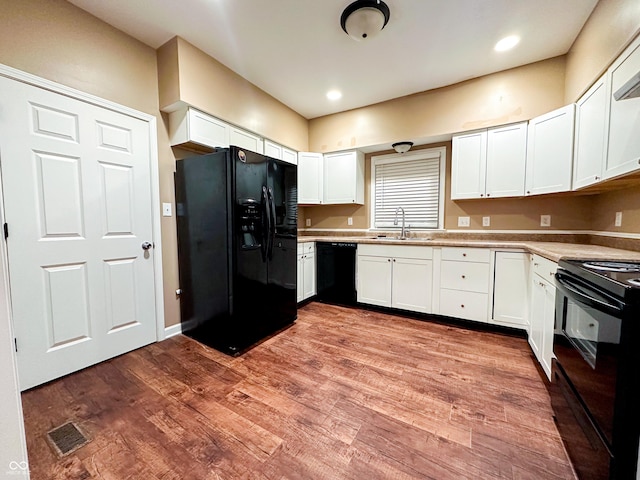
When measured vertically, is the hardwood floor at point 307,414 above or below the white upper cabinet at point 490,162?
below

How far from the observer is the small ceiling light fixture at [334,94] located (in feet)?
10.6

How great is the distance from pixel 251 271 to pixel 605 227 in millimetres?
3183

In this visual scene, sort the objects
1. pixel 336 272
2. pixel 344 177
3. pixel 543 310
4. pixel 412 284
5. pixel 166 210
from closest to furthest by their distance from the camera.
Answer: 1. pixel 543 310
2. pixel 166 210
3. pixel 412 284
4. pixel 336 272
5. pixel 344 177

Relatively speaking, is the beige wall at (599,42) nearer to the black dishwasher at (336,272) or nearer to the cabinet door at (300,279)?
→ the black dishwasher at (336,272)

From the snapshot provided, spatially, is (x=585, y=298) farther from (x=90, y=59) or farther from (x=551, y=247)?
(x=90, y=59)

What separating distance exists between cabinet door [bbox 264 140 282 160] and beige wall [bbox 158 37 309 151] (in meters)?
0.07

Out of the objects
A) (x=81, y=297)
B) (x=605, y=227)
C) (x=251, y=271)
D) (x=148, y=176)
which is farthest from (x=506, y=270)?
(x=81, y=297)

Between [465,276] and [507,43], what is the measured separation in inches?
86.8

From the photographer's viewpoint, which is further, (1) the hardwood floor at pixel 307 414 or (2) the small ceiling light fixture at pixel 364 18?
(2) the small ceiling light fixture at pixel 364 18

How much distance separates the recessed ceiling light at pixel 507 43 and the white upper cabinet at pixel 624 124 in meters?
0.88

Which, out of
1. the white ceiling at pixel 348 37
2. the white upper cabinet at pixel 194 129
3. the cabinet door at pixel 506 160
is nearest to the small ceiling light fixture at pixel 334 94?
the white ceiling at pixel 348 37

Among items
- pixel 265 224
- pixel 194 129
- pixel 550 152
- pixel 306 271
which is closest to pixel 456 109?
pixel 550 152

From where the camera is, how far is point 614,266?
1.43 meters

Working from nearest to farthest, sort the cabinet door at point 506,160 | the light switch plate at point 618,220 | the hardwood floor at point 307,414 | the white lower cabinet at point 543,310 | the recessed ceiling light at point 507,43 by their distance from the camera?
the hardwood floor at point 307,414 → the white lower cabinet at point 543,310 → the light switch plate at point 618,220 → the recessed ceiling light at point 507,43 → the cabinet door at point 506,160
